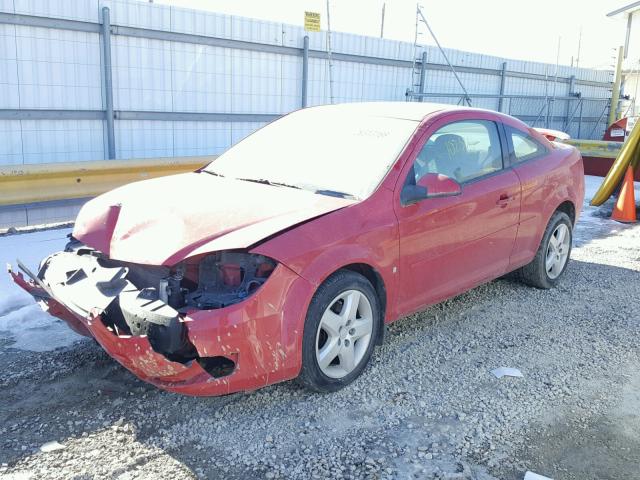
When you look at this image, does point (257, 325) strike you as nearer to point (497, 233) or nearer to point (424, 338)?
point (424, 338)

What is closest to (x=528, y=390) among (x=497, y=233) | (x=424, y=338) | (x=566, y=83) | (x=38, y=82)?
(x=424, y=338)

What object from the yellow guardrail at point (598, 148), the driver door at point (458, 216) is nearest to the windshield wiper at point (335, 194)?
the driver door at point (458, 216)

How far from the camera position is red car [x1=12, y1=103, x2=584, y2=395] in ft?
10.5

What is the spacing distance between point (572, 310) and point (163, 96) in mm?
6660

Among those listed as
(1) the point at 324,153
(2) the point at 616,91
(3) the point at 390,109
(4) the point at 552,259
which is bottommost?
(4) the point at 552,259

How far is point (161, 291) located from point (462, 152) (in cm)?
254

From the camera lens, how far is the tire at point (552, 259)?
5.66 metres

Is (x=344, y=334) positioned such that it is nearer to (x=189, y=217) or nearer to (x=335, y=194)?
(x=335, y=194)

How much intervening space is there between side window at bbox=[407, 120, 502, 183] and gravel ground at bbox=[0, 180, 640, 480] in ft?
4.01

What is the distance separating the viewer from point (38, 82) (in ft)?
26.4

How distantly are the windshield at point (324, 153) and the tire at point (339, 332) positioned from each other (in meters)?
0.62

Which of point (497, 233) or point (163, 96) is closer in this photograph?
point (497, 233)

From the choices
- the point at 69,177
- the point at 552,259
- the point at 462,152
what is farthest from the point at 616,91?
the point at 69,177

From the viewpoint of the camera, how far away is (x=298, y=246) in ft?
11.1
